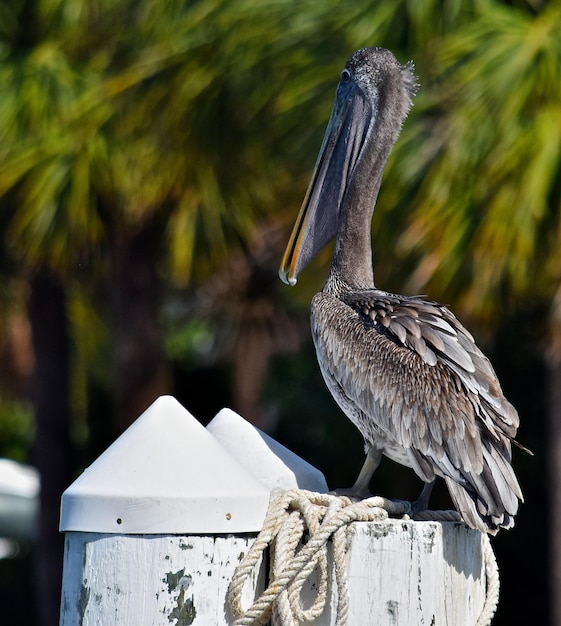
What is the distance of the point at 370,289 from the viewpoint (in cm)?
526

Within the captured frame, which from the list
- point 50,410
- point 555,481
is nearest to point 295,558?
point 555,481

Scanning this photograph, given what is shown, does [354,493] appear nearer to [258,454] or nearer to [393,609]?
[258,454]

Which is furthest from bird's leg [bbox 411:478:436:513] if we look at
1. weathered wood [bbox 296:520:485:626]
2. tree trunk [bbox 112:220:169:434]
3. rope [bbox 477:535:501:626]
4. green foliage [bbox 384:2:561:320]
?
tree trunk [bbox 112:220:169:434]

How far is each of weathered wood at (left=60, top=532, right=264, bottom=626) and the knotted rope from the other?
0.08 meters

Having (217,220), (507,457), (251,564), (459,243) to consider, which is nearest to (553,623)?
(459,243)

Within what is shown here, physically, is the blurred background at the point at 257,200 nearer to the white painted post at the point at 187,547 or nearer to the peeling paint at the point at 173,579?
the white painted post at the point at 187,547

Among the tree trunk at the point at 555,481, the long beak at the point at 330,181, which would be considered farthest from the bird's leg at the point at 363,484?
the tree trunk at the point at 555,481

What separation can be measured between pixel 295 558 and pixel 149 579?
389 mm

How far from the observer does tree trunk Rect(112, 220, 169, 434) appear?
1045 centimetres

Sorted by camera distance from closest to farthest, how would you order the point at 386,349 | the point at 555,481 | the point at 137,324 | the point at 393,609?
the point at 393,609 < the point at 386,349 < the point at 555,481 < the point at 137,324

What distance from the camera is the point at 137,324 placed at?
10656 mm

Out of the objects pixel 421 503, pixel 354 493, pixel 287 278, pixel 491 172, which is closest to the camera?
pixel 421 503

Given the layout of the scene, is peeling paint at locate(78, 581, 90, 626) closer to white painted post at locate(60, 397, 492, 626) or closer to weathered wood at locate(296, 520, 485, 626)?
white painted post at locate(60, 397, 492, 626)

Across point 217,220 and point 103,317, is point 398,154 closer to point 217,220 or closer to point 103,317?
point 217,220
